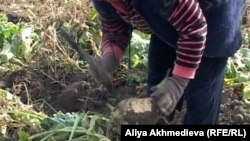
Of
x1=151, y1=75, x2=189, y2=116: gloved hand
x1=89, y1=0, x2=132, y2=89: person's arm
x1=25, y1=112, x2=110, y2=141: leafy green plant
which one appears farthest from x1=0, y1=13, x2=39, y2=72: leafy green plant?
x1=151, y1=75, x2=189, y2=116: gloved hand

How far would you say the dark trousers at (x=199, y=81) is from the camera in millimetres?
2123

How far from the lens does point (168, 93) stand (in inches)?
75.4

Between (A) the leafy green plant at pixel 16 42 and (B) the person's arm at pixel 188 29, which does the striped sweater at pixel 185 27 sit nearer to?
(B) the person's arm at pixel 188 29

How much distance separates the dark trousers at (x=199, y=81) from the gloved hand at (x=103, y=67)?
0.23 m

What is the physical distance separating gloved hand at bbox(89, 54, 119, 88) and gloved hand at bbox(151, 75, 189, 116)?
0.26 metres

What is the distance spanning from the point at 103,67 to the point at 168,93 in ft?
1.04

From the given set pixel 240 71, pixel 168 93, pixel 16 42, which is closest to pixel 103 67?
pixel 168 93

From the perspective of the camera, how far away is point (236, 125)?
252 cm

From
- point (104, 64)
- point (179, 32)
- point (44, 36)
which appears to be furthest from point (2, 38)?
point (179, 32)

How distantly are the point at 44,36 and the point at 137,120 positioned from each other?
122 cm

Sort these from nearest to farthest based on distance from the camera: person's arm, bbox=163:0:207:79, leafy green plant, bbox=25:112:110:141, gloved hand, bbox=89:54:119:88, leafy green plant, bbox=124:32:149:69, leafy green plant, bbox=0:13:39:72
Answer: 1. person's arm, bbox=163:0:207:79
2. gloved hand, bbox=89:54:119:88
3. leafy green plant, bbox=25:112:110:141
4. leafy green plant, bbox=124:32:149:69
5. leafy green plant, bbox=0:13:39:72

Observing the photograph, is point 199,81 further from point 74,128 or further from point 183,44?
point 74,128

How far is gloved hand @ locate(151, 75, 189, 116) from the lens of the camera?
1.91 meters

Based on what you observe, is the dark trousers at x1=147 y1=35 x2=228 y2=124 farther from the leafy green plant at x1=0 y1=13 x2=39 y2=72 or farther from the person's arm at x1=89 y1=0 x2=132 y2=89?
the leafy green plant at x1=0 y1=13 x2=39 y2=72
